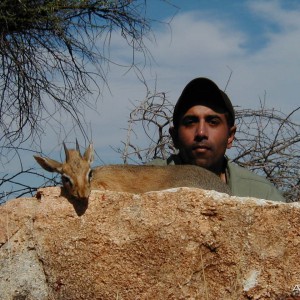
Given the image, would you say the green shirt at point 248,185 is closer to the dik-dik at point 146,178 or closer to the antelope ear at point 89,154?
the dik-dik at point 146,178

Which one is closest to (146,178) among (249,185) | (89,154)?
(89,154)

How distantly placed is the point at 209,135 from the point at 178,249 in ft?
7.94

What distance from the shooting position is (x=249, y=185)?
688 centimetres

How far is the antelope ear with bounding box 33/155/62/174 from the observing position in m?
5.28

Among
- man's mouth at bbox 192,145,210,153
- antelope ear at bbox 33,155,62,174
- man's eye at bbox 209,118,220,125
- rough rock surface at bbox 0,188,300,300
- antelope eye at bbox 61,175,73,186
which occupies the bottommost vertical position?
rough rock surface at bbox 0,188,300,300

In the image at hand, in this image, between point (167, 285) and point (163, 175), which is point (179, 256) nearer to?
point (167, 285)

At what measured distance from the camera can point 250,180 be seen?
6.93 m

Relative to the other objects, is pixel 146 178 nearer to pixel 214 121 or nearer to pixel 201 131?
pixel 201 131

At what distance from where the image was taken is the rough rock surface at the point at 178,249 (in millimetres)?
4496

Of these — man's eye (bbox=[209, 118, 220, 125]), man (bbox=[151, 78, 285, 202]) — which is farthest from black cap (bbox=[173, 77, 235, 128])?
man's eye (bbox=[209, 118, 220, 125])

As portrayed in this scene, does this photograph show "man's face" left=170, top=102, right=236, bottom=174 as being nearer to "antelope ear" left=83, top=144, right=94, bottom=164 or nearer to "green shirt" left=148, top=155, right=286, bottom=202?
"green shirt" left=148, top=155, right=286, bottom=202

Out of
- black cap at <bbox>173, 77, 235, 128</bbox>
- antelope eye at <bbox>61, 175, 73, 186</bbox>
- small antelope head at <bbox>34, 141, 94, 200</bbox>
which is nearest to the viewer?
small antelope head at <bbox>34, 141, 94, 200</bbox>

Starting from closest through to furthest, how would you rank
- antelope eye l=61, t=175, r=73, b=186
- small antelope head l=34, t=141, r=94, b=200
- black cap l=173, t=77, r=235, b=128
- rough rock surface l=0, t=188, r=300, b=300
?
1. rough rock surface l=0, t=188, r=300, b=300
2. small antelope head l=34, t=141, r=94, b=200
3. antelope eye l=61, t=175, r=73, b=186
4. black cap l=173, t=77, r=235, b=128

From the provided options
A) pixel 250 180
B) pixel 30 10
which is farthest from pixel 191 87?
pixel 30 10
